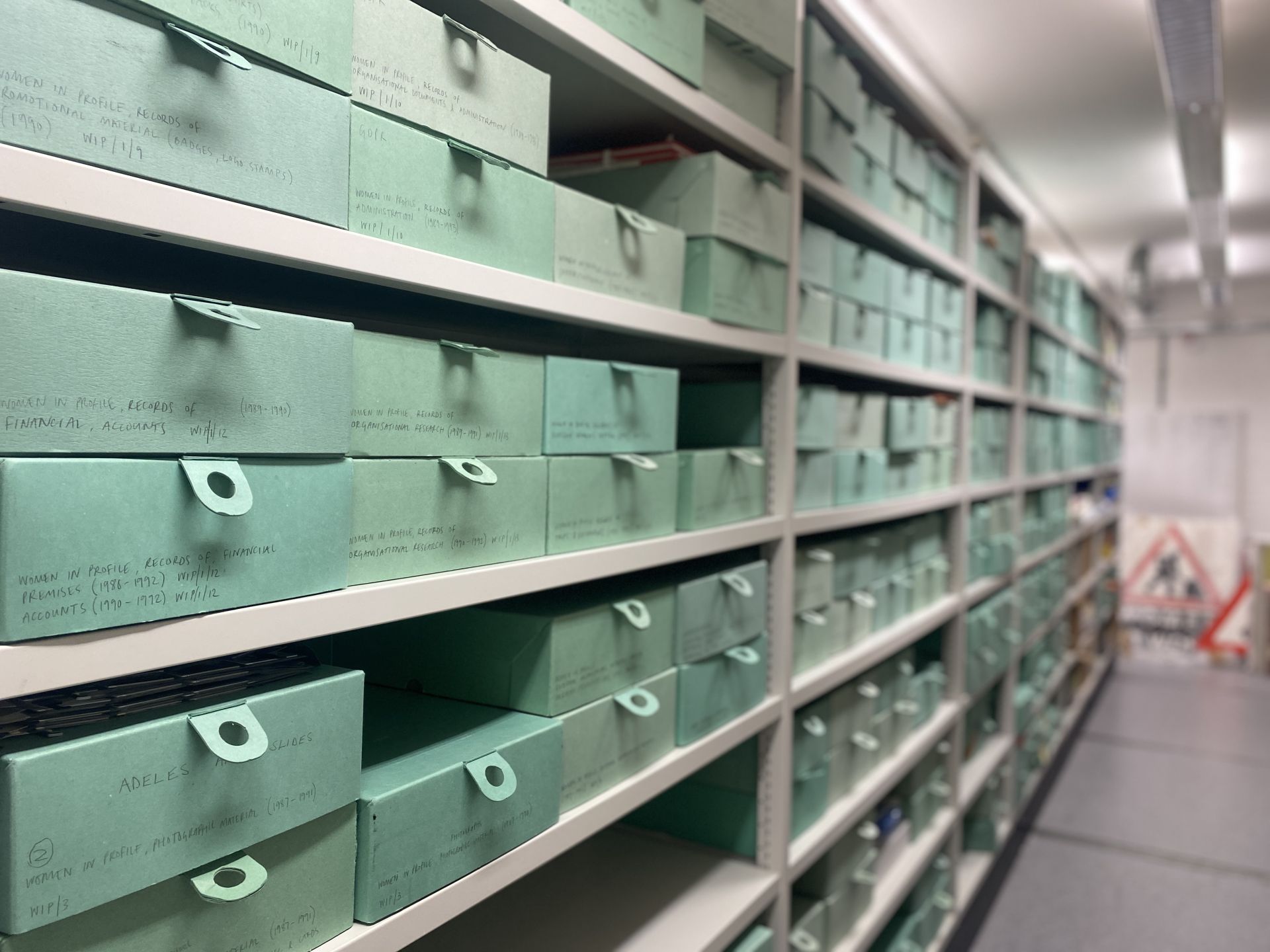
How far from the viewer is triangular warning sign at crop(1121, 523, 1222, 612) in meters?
6.21

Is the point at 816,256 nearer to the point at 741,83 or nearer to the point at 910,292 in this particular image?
the point at 741,83

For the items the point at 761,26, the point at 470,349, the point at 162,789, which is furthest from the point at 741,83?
the point at 162,789

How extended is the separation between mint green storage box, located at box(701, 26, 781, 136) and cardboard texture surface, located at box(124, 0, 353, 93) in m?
0.63

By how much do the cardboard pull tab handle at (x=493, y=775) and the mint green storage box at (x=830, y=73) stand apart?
1241mm

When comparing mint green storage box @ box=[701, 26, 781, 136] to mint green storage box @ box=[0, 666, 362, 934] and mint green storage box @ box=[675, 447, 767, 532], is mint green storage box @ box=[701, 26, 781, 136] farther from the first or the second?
mint green storage box @ box=[0, 666, 362, 934]

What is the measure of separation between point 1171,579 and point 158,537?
22.7ft

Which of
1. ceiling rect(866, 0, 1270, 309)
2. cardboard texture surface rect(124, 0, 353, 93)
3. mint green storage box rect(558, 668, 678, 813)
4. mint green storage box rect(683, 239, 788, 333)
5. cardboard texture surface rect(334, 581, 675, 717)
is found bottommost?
mint green storage box rect(558, 668, 678, 813)

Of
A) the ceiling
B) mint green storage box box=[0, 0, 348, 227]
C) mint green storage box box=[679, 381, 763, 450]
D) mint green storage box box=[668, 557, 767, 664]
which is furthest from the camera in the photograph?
the ceiling

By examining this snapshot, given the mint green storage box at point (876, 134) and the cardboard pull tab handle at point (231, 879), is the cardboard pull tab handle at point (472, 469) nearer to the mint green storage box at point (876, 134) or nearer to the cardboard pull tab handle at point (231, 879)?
the cardboard pull tab handle at point (231, 879)

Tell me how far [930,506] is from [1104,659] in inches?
150

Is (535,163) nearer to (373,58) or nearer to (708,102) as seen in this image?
(373,58)

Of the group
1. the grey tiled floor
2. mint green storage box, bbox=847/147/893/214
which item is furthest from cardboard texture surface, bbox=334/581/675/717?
the grey tiled floor

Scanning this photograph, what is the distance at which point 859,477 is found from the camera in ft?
6.39

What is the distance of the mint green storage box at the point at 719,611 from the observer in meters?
1.31
